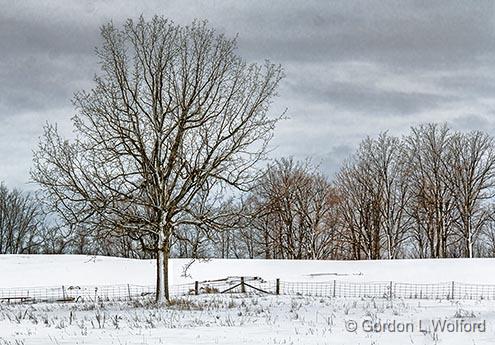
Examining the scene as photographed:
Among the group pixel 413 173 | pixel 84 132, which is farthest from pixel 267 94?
pixel 413 173

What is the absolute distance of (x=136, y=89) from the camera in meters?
26.0

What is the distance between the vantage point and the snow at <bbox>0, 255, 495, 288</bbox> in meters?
43.6

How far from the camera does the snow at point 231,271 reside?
143 feet

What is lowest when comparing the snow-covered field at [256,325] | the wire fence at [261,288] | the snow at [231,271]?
the wire fence at [261,288]

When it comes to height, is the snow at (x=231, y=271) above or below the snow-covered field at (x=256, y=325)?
below

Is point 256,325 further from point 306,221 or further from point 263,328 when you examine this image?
point 306,221

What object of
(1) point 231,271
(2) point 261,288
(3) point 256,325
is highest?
(3) point 256,325

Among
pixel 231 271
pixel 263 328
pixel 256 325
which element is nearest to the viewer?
pixel 263 328

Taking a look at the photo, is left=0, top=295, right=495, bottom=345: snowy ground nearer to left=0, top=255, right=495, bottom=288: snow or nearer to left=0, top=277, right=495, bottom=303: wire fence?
left=0, top=277, right=495, bottom=303: wire fence

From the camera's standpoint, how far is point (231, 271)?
152 feet

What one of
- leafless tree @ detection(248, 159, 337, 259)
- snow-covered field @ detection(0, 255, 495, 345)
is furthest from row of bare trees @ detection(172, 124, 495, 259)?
snow-covered field @ detection(0, 255, 495, 345)

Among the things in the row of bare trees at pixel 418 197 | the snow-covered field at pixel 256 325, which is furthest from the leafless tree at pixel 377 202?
the snow-covered field at pixel 256 325

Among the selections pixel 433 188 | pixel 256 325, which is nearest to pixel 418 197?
pixel 433 188

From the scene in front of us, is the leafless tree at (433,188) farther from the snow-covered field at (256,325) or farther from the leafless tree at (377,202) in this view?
the snow-covered field at (256,325)
